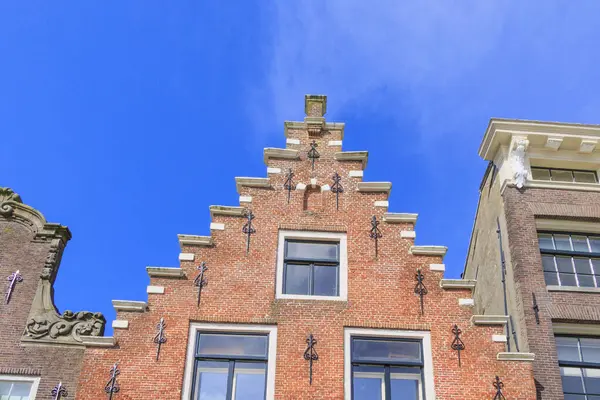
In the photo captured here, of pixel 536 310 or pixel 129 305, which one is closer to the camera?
pixel 129 305

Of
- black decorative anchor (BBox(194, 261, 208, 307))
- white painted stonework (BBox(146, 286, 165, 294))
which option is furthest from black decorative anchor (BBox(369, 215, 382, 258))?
white painted stonework (BBox(146, 286, 165, 294))

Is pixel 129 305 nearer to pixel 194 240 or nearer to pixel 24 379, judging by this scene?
pixel 194 240

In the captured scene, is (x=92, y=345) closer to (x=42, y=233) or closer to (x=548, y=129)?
(x=42, y=233)

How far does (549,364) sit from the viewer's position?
15.1 metres

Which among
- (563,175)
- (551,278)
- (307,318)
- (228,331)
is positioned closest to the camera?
(228,331)

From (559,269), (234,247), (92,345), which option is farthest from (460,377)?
→ (92,345)

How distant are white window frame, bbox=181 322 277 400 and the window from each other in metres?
8.92

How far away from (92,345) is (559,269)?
1107 cm

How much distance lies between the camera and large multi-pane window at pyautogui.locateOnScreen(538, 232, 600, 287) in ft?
55.2

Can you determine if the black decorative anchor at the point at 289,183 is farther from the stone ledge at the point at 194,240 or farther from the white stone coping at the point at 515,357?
the white stone coping at the point at 515,357

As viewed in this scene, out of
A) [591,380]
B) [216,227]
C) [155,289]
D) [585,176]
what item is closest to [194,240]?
[216,227]

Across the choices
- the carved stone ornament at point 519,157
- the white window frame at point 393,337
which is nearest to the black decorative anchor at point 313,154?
the white window frame at point 393,337

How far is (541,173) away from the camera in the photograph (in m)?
19.0

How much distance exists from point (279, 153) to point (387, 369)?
616 centimetres
